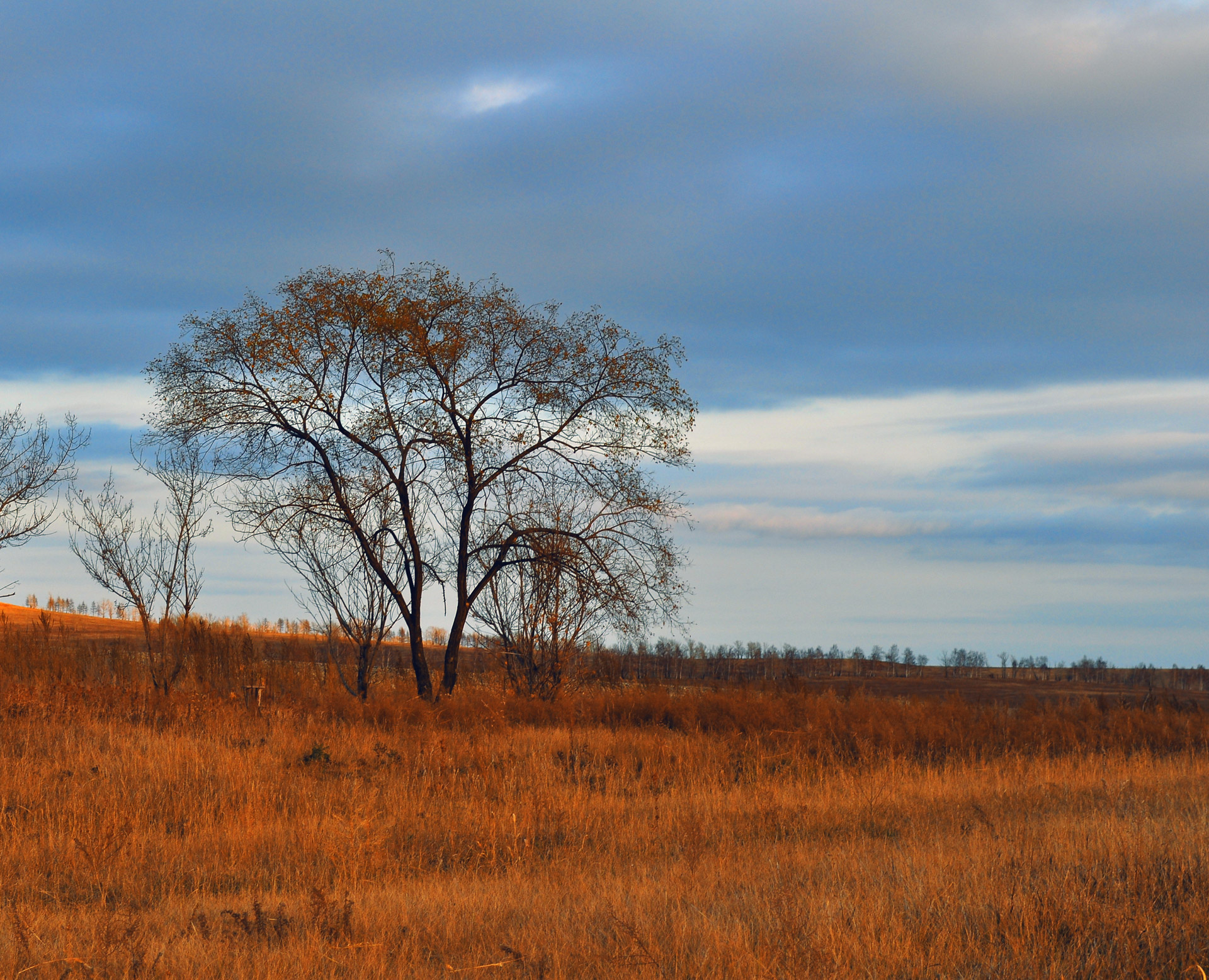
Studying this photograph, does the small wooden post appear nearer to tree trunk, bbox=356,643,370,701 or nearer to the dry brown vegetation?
the dry brown vegetation

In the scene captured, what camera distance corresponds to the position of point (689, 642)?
21328 millimetres

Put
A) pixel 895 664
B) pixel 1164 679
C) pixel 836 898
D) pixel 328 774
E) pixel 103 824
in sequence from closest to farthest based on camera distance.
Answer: pixel 836 898
pixel 103 824
pixel 328 774
pixel 1164 679
pixel 895 664

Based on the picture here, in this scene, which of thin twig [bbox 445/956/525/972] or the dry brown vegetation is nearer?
thin twig [bbox 445/956/525/972]

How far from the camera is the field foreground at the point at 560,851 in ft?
16.0

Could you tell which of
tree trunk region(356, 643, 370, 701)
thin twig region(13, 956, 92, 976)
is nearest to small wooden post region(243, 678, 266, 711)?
tree trunk region(356, 643, 370, 701)

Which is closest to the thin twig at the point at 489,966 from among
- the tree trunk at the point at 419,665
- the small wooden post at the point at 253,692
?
the small wooden post at the point at 253,692

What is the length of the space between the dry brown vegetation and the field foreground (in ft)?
0.11

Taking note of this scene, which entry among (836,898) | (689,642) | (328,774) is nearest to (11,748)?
(328,774)

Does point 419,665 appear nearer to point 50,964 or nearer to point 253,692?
point 253,692

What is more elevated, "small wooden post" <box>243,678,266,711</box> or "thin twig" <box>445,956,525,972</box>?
"thin twig" <box>445,956,525,972</box>

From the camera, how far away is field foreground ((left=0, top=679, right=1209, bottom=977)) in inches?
192

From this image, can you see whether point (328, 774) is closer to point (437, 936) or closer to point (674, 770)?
point (674, 770)

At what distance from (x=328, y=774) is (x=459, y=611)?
10.9 m

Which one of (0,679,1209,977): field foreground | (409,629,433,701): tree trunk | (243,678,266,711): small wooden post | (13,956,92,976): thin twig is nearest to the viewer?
(13,956,92,976): thin twig
